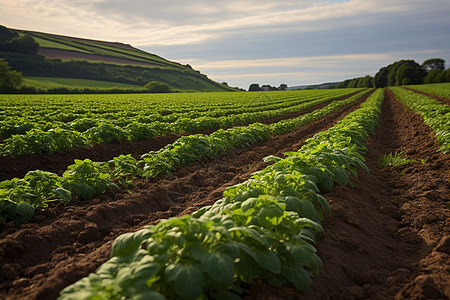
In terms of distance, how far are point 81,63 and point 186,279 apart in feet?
381

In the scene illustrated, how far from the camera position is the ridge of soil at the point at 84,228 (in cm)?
315

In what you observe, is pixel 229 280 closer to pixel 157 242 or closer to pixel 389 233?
pixel 157 242

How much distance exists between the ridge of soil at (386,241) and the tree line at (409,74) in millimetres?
106355

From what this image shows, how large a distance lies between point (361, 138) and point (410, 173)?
159 centimetres

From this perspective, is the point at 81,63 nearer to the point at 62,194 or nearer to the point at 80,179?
the point at 80,179

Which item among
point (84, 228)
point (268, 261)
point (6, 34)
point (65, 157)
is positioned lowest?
point (84, 228)

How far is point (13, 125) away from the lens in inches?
392

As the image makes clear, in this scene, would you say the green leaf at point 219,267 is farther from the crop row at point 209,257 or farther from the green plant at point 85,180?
the green plant at point 85,180

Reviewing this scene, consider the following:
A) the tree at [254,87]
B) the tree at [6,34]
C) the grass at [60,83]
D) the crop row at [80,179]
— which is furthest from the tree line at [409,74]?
the tree at [6,34]

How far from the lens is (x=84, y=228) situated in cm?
436

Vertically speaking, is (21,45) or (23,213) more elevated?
(21,45)

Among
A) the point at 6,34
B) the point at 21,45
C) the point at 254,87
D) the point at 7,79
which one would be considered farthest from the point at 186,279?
the point at 254,87

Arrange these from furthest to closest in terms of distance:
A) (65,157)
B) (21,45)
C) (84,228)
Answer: (21,45) < (65,157) < (84,228)

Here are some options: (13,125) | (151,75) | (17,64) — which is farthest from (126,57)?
(13,125)
